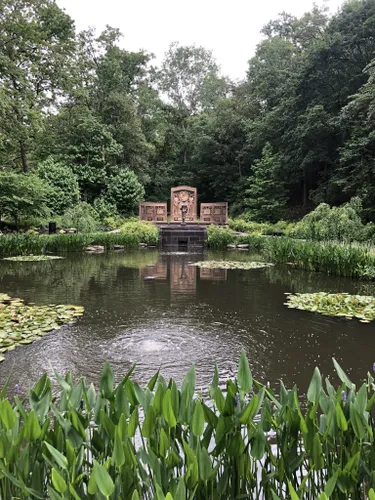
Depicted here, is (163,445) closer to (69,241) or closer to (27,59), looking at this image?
(69,241)

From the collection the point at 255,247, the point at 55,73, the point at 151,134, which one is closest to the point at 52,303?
the point at 255,247

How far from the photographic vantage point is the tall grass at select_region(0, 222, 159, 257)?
11.6 metres

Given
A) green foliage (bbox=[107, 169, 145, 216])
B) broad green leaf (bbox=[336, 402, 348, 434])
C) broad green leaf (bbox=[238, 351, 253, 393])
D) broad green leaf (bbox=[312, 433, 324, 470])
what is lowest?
broad green leaf (bbox=[312, 433, 324, 470])

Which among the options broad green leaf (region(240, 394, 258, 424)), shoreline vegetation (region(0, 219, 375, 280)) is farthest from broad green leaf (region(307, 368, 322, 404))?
shoreline vegetation (region(0, 219, 375, 280))

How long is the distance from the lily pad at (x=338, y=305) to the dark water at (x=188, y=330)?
0.62 ft

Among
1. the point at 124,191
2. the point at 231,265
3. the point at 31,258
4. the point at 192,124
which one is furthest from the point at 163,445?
the point at 192,124

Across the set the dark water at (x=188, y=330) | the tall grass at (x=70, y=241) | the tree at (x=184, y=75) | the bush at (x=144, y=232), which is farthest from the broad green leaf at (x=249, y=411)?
the tree at (x=184, y=75)

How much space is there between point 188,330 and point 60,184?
17.4 meters

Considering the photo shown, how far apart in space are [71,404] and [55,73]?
16337mm

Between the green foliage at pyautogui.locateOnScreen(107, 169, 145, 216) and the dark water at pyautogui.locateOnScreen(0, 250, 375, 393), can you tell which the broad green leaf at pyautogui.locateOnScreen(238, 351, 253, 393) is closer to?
the dark water at pyautogui.locateOnScreen(0, 250, 375, 393)

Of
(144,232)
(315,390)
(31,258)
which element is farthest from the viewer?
(144,232)

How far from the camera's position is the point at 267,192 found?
2341cm

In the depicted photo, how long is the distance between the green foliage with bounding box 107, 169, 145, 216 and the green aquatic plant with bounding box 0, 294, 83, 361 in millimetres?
17976

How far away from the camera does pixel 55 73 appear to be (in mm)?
15297
